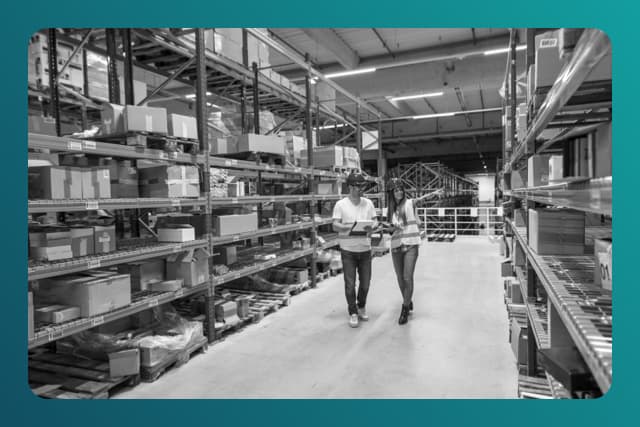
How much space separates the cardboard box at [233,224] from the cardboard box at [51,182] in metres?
1.86

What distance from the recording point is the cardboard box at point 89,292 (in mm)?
3379

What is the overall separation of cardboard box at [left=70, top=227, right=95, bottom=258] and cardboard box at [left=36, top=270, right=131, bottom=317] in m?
0.22

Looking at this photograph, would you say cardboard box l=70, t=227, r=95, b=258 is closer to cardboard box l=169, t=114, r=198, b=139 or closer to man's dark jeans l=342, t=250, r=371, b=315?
cardboard box l=169, t=114, r=198, b=139

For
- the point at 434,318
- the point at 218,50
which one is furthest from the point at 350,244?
the point at 218,50

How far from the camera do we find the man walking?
509 cm

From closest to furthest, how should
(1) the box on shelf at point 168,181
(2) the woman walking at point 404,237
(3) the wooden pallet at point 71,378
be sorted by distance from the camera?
(3) the wooden pallet at point 71,378, (1) the box on shelf at point 168,181, (2) the woman walking at point 404,237

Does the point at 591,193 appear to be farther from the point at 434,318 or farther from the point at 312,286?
the point at 312,286

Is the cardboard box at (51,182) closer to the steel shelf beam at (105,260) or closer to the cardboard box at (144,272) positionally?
the steel shelf beam at (105,260)

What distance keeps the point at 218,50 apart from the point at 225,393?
420 centimetres

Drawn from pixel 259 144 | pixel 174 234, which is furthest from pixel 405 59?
pixel 174 234

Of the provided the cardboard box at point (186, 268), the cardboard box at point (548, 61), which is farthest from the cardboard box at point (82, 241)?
the cardboard box at point (548, 61)

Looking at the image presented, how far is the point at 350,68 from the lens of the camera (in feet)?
32.6

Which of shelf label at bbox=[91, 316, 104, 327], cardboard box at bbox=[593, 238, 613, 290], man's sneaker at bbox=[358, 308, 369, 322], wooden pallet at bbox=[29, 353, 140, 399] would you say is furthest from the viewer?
man's sneaker at bbox=[358, 308, 369, 322]

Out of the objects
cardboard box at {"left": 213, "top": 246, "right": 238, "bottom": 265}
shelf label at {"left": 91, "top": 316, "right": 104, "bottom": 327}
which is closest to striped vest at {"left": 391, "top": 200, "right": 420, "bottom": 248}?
cardboard box at {"left": 213, "top": 246, "right": 238, "bottom": 265}
